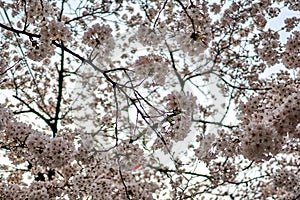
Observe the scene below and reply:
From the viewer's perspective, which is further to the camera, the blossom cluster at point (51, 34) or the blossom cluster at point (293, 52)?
the blossom cluster at point (293, 52)

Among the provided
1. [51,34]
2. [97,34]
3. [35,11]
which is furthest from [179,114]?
[35,11]

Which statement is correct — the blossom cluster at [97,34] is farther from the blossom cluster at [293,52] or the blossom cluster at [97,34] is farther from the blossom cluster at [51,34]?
the blossom cluster at [293,52]

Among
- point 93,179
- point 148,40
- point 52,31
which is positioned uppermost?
point 148,40

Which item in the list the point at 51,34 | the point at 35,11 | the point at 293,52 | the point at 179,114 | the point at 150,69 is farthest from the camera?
the point at 150,69

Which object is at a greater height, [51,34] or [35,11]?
[35,11]

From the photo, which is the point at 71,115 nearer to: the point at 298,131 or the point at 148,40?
the point at 148,40

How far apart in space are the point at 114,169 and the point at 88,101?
15.5 feet

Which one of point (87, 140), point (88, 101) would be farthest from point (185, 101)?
point (88, 101)

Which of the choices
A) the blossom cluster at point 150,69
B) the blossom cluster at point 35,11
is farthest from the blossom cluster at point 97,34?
the blossom cluster at point 150,69

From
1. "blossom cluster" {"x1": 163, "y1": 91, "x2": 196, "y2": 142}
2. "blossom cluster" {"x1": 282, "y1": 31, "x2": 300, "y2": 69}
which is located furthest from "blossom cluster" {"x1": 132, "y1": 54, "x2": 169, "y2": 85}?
"blossom cluster" {"x1": 282, "y1": 31, "x2": 300, "y2": 69}

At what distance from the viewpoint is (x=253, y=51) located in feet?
26.9

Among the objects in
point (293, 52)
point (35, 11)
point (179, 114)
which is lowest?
point (179, 114)

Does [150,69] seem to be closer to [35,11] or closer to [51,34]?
[35,11]

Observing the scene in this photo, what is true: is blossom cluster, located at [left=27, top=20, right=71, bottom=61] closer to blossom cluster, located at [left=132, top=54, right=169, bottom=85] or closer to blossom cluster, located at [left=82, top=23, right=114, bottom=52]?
blossom cluster, located at [left=82, top=23, right=114, bottom=52]
